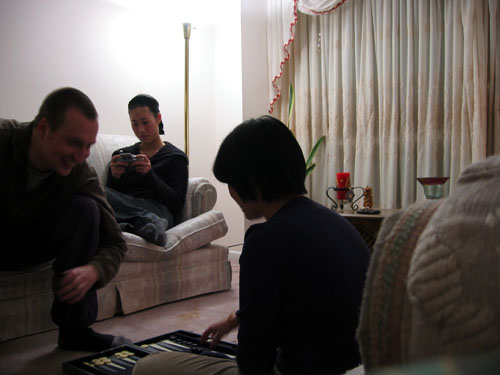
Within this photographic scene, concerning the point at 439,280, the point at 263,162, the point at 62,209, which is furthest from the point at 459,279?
the point at 62,209

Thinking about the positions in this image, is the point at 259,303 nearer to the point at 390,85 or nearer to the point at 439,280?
the point at 439,280

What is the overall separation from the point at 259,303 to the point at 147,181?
5.17 ft

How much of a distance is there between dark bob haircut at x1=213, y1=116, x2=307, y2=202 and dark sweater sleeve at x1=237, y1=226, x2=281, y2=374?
121mm

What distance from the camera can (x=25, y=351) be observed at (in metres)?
1.51

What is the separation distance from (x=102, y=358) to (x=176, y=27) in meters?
2.87

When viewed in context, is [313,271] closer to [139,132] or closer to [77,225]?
[77,225]

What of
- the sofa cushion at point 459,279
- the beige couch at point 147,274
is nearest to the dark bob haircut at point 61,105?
the beige couch at point 147,274

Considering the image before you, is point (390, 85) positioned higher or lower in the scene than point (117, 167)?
higher

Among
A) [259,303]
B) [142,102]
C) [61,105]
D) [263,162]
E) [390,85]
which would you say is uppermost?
[390,85]

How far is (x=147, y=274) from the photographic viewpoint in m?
2.08

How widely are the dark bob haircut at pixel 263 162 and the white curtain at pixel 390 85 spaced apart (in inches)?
74.7

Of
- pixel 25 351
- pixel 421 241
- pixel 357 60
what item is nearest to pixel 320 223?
pixel 421 241

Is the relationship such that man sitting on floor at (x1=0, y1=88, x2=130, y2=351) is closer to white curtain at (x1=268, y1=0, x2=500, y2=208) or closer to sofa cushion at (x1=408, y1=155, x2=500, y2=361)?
sofa cushion at (x1=408, y1=155, x2=500, y2=361)

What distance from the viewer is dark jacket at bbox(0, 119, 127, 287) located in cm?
140
